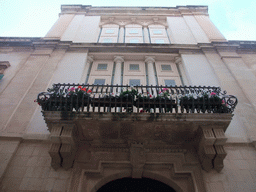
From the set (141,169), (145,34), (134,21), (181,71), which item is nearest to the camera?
(141,169)

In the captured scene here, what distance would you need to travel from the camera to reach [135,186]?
6.26 metres

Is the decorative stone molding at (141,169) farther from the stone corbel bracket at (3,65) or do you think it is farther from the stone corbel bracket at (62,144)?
the stone corbel bracket at (3,65)

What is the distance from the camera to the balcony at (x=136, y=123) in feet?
18.5

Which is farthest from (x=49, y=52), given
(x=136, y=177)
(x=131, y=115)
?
(x=136, y=177)

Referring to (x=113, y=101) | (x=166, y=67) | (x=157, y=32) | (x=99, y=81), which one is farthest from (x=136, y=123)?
Answer: (x=157, y=32)

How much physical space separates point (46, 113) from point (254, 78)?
8.60m

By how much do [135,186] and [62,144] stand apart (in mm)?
2539

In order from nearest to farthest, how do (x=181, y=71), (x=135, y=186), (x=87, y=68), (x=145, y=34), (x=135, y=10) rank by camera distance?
(x=135, y=186) < (x=181, y=71) < (x=87, y=68) < (x=145, y=34) < (x=135, y=10)

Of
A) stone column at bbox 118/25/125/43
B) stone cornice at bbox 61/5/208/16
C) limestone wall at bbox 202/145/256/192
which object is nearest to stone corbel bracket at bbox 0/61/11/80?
stone column at bbox 118/25/125/43

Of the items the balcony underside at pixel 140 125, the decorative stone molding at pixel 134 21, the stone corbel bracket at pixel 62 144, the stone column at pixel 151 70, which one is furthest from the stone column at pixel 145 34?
the stone corbel bracket at pixel 62 144

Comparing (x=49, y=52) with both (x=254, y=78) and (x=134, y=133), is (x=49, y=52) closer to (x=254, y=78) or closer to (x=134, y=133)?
(x=134, y=133)

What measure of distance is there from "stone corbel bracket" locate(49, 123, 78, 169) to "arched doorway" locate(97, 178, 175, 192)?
141 centimetres

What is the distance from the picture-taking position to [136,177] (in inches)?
243

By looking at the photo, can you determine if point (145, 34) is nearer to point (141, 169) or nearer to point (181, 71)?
point (181, 71)
